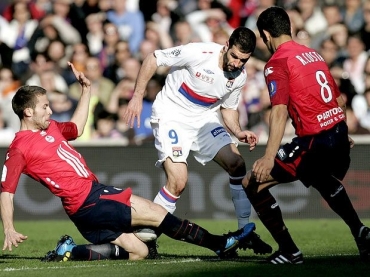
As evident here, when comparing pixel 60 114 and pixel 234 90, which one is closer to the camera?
pixel 234 90

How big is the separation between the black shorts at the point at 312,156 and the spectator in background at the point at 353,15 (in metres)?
9.73

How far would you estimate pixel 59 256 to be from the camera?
10414 millimetres

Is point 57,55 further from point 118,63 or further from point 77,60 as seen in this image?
point 118,63

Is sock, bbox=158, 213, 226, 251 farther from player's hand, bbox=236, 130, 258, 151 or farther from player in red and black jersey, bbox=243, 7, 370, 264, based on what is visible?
player's hand, bbox=236, 130, 258, 151

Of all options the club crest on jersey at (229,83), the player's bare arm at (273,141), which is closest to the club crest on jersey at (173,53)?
the club crest on jersey at (229,83)

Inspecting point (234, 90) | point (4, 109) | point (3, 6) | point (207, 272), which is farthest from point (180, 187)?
point (3, 6)

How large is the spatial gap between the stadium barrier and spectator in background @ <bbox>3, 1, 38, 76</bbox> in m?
3.94

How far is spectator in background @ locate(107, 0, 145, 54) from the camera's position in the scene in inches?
773

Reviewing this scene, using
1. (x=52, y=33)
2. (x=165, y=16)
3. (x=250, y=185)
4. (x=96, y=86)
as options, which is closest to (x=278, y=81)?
(x=250, y=185)

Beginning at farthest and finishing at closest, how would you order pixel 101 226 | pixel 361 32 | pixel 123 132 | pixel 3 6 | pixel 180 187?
1. pixel 3 6
2. pixel 361 32
3. pixel 123 132
4. pixel 180 187
5. pixel 101 226

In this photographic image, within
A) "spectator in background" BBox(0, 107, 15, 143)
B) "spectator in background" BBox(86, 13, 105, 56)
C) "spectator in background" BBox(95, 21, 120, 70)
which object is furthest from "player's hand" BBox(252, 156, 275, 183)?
"spectator in background" BBox(86, 13, 105, 56)

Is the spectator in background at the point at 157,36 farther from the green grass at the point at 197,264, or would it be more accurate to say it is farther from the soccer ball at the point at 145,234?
the soccer ball at the point at 145,234

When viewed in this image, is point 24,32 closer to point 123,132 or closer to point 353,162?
point 123,132

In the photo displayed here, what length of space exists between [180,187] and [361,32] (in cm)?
872
